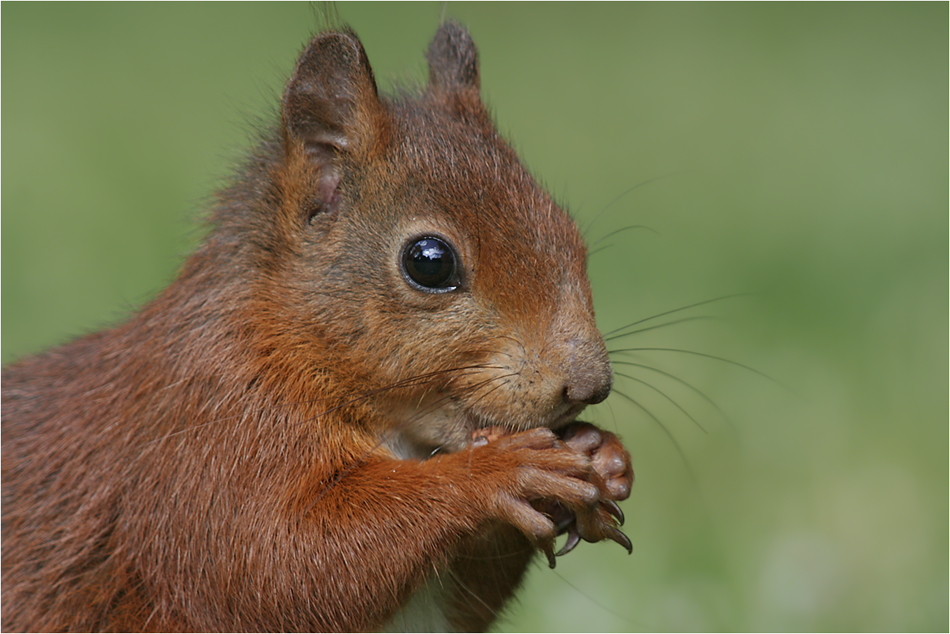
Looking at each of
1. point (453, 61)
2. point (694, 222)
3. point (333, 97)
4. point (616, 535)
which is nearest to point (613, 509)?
point (616, 535)

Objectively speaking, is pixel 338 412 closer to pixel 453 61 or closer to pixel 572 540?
pixel 572 540

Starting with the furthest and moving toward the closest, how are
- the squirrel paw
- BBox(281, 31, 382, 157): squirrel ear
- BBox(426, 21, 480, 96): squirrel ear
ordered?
BBox(426, 21, 480, 96): squirrel ear
BBox(281, 31, 382, 157): squirrel ear
the squirrel paw

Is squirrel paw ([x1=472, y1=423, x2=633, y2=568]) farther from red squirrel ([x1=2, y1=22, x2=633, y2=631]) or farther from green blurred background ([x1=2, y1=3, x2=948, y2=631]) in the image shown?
green blurred background ([x1=2, y1=3, x2=948, y2=631])

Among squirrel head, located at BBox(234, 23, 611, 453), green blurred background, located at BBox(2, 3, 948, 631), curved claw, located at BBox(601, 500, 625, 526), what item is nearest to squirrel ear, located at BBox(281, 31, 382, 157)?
squirrel head, located at BBox(234, 23, 611, 453)

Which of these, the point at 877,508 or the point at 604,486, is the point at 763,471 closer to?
the point at 877,508

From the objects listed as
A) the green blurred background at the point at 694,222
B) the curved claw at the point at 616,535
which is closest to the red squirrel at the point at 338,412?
the curved claw at the point at 616,535

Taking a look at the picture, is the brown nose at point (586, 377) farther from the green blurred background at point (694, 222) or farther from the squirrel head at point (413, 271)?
the green blurred background at point (694, 222)

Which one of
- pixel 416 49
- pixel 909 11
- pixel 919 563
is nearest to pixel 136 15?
pixel 416 49
